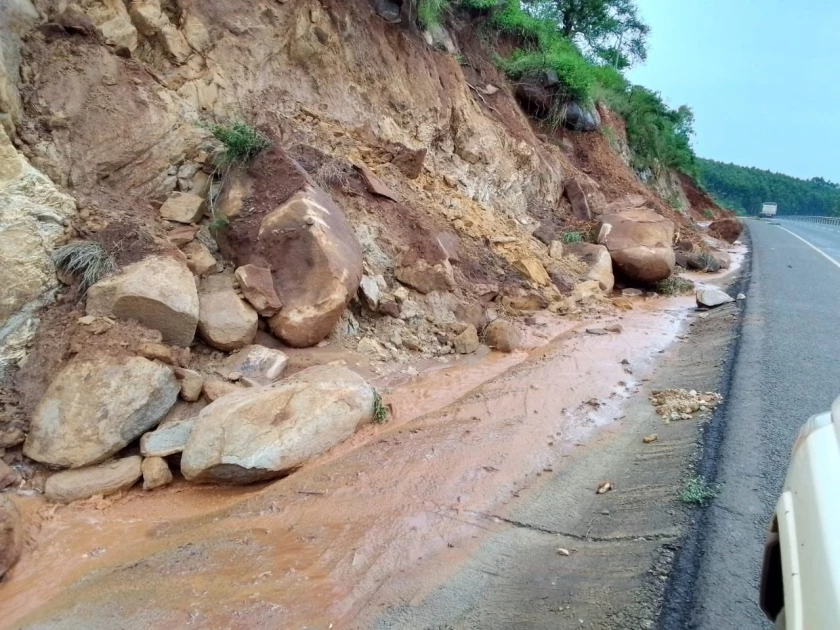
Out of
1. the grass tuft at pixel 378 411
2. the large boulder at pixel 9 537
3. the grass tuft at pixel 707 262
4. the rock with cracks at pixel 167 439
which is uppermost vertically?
the grass tuft at pixel 707 262

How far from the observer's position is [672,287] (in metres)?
9.91

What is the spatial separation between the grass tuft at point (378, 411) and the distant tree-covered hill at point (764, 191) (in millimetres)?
60611

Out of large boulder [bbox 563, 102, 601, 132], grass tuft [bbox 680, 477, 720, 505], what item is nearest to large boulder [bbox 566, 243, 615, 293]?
large boulder [bbox 563, 102, 601, 132]

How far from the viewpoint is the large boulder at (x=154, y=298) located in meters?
4.54

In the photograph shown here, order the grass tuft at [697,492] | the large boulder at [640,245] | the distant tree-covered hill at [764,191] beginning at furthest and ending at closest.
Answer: the distant tree-covered hill at [764,191] → the large boulder at [640,245] → the grass tuft at [697,492]

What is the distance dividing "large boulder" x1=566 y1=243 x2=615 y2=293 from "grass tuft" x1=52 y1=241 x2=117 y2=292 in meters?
7.11

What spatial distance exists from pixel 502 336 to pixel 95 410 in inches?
162

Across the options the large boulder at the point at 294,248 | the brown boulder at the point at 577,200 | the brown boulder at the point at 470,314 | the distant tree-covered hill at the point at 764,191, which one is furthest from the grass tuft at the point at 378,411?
the distant tree-covered hill at the point at 764,191

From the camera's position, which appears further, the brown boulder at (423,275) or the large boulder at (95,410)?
the brown boulder at (423,275)

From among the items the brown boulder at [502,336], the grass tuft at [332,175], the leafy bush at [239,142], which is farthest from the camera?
the grass tuft at [332,175]

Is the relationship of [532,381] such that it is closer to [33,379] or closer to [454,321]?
[454,321]

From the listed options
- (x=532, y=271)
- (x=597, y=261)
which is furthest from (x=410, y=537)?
(x=597, y=261)

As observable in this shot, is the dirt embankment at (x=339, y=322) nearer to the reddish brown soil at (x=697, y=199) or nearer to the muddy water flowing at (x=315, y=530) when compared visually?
the muddy water flowing at (x=315, y=530)

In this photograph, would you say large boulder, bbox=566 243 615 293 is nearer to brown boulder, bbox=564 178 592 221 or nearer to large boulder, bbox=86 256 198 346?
brown boulder, bbox=564 178 592 221
